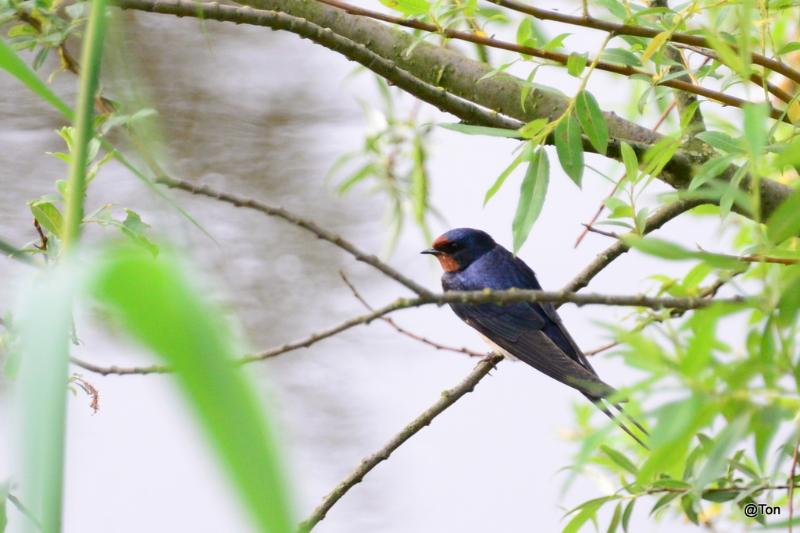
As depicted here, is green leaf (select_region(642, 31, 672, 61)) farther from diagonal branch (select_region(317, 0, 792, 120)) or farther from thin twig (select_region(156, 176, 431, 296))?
thin twig (select_region(156, 176, 431, 296))

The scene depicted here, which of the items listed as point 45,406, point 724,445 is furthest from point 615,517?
point 45,406

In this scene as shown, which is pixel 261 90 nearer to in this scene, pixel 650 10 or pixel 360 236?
pixel 360 236

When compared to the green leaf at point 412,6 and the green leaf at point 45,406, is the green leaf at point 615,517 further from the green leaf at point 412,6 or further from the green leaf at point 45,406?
the green leaf at point 45,406

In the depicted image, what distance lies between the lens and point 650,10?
31.7 inches

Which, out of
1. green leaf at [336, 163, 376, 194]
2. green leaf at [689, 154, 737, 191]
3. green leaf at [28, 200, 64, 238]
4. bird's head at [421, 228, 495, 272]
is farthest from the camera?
bird's head at [421, 228, 495, 272]

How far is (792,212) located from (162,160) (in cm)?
32

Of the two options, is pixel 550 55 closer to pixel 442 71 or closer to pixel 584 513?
pixel 442 71

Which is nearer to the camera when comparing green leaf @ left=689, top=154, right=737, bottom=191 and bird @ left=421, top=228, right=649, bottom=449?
green leaf @ left=689, top=154, right=737, bottom=191

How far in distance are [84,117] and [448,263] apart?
1.65m

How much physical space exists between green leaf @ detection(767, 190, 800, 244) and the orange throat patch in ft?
4.82

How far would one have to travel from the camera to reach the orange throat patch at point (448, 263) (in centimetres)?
201

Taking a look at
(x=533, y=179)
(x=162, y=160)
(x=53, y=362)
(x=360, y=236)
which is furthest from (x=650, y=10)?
(x=360, y=236)

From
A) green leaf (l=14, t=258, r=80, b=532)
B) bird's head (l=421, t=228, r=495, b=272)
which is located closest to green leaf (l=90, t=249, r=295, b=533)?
green leaf (l=14, t=258, r=80, b=532)

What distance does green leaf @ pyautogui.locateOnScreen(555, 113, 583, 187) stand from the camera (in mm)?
806
